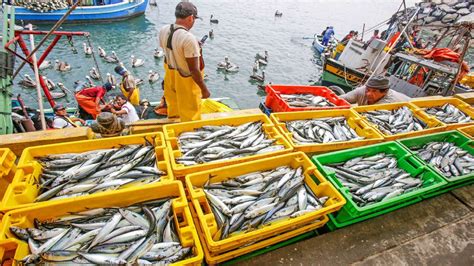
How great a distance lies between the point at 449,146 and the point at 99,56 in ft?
70.1

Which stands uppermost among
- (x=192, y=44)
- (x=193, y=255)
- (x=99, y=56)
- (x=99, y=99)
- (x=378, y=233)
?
(x=192, y=44)

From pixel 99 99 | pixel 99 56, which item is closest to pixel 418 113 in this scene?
pixel 99 99

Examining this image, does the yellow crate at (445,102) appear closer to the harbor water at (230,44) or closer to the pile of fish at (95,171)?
the pile of fish at (95,171)

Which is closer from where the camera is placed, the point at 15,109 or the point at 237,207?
the point at 237,207

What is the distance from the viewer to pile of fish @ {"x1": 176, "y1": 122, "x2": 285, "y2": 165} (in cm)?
299

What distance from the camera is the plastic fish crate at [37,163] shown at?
2127mm

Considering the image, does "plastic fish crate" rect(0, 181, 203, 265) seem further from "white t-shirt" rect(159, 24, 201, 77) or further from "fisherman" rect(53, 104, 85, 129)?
"fisherman" rect(53, 104, 85, 129)

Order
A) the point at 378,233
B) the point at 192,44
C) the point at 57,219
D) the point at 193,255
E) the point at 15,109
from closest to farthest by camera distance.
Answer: the point at 193,255
the point at 57,219
the point at 378,233
the point at 192,44
the point at 15,109

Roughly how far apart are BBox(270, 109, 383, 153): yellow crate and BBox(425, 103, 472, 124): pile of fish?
1.95 metres

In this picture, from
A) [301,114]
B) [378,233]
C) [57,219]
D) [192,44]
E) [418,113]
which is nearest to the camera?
[57,219]

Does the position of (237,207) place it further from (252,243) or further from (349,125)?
(349,125)

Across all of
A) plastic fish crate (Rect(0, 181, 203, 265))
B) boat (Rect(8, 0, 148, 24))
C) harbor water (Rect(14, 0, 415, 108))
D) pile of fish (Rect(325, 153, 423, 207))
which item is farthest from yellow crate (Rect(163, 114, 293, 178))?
boat (Rect(8, 0, 148, 24))

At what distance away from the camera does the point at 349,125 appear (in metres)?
4.12

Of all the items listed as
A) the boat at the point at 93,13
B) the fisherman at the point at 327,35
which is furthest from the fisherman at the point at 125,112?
the fisherman at the point at 327,35
